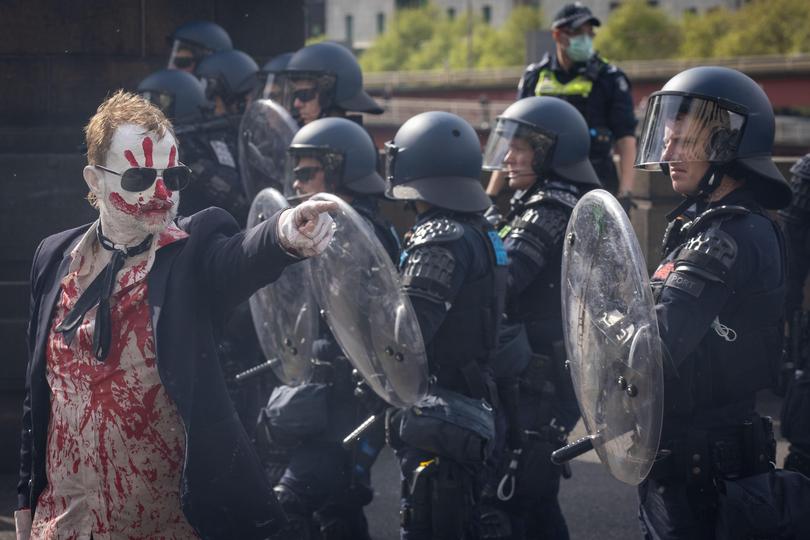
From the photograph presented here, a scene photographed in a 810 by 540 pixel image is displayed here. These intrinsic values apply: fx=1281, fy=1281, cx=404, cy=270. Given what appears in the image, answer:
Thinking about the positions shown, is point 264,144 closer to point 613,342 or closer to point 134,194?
point 134,194

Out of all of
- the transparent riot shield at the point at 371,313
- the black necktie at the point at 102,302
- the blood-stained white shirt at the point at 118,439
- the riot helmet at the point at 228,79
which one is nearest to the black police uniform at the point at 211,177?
the riot helmet at the point at 228,79

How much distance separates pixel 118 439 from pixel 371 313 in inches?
47.4

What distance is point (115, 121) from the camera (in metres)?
3.39

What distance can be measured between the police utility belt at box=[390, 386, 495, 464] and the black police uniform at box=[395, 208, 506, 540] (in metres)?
0.09

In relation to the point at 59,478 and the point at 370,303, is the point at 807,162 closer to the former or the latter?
the point at 370,303

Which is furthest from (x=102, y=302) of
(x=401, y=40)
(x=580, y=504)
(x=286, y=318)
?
(x=401, y=40)

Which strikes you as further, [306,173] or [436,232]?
[306,173]

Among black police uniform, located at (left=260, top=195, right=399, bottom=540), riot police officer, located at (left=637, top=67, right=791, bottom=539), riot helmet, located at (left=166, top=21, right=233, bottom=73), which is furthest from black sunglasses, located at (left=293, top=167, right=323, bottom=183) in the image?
riot helmet, located at (left=166, top=21, right=233, bottom=73)

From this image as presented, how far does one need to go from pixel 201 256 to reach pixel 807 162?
3158 mm

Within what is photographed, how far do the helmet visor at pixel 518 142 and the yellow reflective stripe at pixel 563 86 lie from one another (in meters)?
1.88

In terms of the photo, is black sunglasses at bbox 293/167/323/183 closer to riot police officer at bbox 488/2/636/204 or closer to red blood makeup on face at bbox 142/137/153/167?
riot police officer at bbox 488/2/636/204

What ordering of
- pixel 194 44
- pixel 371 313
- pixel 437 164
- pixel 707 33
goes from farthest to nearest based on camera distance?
pixel 707 33, pixel 194 44, pixel 437 164, pixel 371 313

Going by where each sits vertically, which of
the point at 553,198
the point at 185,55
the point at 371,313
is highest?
the point at 185,55

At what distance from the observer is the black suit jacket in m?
3.22
